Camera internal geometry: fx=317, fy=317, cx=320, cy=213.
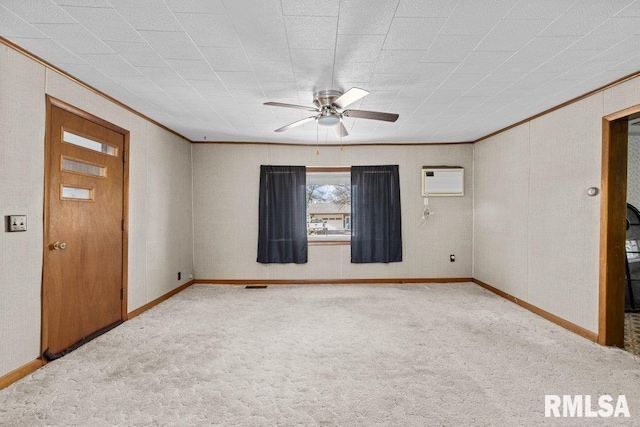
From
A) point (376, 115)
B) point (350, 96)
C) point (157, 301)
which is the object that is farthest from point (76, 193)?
point (376, 115)

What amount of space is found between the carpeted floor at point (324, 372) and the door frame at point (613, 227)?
0.28m

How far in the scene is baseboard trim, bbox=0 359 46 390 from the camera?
7.40 ft

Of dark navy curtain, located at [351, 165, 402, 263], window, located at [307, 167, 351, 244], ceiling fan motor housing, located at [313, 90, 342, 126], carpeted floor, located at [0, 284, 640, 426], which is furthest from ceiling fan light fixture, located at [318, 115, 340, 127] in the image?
window, located at [307, 167, 351, 244]

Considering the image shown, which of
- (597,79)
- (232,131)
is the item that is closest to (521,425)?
(597,79)

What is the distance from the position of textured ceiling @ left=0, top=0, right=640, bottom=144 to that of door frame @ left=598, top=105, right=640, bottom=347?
549mm

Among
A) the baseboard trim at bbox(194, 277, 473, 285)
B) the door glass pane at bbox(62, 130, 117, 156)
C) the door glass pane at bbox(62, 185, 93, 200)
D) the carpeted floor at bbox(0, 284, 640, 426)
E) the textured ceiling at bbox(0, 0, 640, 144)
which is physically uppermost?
the textured ceiling at bbox(0, 0, 640, 144)

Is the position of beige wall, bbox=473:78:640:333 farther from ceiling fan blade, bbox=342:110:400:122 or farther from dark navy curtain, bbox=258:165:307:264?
dark navy curtain, bbox=258:165:307:264

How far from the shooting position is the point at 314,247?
5.61 metres

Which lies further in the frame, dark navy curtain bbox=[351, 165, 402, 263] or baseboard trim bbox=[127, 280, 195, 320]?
dark navy curtain bbox=[351, 165, 402, 263]

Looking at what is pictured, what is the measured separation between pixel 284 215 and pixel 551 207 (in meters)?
3.78

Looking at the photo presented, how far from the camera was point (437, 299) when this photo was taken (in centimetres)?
455

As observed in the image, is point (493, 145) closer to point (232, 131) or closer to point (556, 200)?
point (556, 200)

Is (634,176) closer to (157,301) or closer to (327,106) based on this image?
(327,106)

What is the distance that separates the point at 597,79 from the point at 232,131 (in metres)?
4.22
